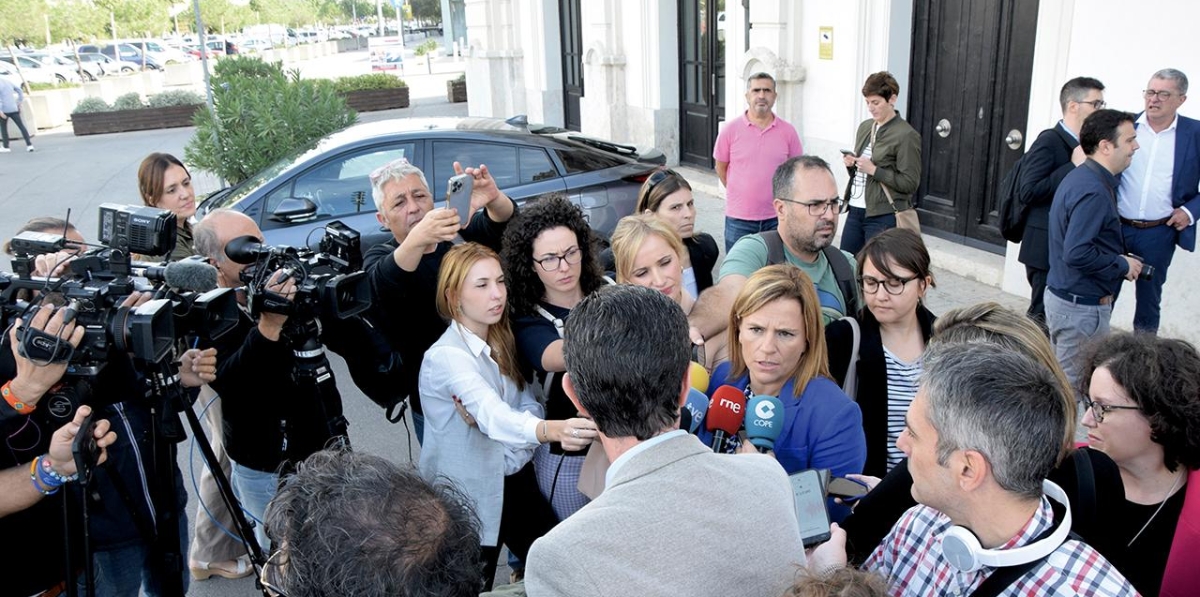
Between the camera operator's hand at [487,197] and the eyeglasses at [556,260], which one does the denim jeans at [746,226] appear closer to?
the camera operator's hand at [487,197]

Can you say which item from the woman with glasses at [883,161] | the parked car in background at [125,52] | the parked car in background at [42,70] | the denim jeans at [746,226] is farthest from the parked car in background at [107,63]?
the woman with glasses at [883,161]

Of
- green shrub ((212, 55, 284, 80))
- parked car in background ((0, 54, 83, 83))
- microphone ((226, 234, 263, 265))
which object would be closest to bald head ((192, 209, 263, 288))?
microphone ((226, 234, 263, 265))

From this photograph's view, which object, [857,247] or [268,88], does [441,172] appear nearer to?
[857,247]

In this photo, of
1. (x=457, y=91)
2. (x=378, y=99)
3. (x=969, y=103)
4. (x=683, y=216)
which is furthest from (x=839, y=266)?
(x=457, y=91)

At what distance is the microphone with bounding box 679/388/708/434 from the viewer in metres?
2.50

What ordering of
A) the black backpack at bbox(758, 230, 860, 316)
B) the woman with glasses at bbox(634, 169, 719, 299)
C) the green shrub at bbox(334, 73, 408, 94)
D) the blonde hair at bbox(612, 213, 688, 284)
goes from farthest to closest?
1. the green shrub at bbox(334, 73, 408, 94)
2. the woman with glasses at bbox(634, 169, 719, 299)
3. the black backpack at bbox(758, 230, 860, 316)
4. the blonde hair at bbox(612, 213, 688, 284)

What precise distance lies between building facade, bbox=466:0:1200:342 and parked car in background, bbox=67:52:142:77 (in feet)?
101

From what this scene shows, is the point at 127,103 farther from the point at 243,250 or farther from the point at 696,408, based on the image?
the point at 696,408

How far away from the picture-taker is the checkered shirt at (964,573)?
1646mm

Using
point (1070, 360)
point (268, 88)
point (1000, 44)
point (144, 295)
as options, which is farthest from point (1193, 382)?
point (268, 88)

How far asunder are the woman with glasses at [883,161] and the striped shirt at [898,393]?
314cm

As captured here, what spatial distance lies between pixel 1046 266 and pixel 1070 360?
72 cm

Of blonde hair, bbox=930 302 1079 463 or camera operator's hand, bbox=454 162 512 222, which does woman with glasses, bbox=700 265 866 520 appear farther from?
camera operator's hand, bbox=454 162 512 222

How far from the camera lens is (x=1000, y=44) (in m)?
7.25
